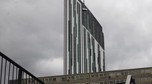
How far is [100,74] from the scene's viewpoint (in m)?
85.9

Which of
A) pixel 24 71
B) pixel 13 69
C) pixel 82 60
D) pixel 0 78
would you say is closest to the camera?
pixel 0 78

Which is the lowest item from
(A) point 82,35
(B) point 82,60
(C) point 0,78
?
(C) point 0,78

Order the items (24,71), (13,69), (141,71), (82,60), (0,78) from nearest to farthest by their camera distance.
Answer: (0,78), (13,69), (24,71), (141,71), (82,60)

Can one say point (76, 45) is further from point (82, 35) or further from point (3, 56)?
point (3, 56)

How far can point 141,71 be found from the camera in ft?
279

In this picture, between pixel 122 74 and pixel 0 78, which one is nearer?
pixel 0 78

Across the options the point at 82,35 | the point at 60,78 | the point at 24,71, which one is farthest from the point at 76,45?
the point at 24,71

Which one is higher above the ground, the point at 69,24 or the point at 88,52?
the point at 69,24

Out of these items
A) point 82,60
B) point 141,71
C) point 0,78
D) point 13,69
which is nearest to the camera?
point 0,78

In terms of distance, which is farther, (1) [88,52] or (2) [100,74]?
(1) [88,52]

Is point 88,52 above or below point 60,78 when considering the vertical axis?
above

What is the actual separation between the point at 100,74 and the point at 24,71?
7388 centimetres

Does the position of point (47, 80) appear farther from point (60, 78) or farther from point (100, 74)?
point (100, 74)

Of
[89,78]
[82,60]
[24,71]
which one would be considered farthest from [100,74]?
[82,60]
